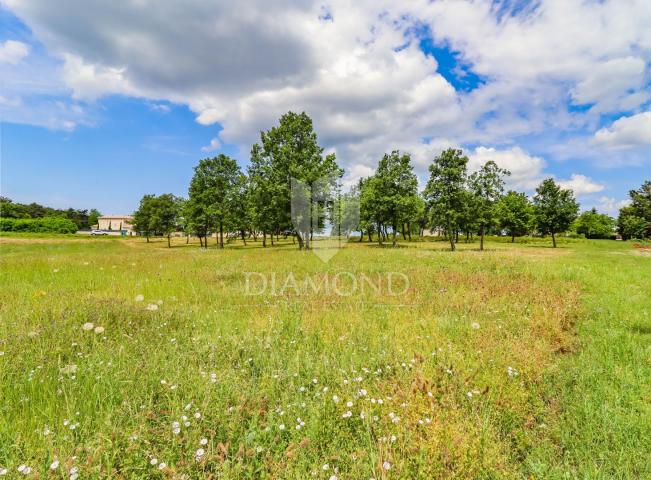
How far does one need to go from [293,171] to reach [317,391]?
3157 centimetres

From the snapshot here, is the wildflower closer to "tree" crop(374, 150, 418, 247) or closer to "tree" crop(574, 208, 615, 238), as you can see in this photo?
"tree" crop(374, 150, 418, 247)

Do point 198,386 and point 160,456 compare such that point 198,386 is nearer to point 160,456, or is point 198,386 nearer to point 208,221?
point 160,456

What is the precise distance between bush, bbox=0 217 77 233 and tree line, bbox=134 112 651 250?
65.4m

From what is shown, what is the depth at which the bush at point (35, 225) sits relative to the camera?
98562mm

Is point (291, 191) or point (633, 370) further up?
point (291, 191)

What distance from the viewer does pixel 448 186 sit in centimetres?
4088

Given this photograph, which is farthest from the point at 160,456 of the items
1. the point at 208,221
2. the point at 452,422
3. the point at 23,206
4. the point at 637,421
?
the point at 23,206

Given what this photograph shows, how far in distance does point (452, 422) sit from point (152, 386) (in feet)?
12.4

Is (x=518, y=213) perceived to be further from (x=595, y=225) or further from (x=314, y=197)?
(x=314, y=197)

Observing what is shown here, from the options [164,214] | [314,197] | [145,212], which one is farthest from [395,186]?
[145,212]

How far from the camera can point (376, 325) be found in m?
6.58

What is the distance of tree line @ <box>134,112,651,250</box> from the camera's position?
115ft

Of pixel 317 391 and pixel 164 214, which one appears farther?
pixel 164 214

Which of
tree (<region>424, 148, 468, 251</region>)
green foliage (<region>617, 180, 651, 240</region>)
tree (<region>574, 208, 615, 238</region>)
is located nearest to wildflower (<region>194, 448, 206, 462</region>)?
tree (<region>424, 148, 468, 251</region>)
